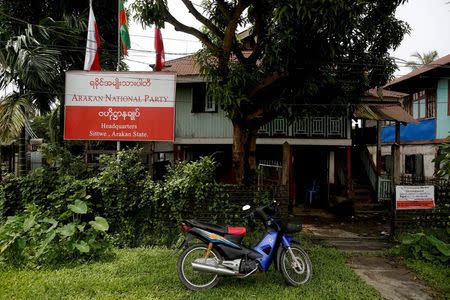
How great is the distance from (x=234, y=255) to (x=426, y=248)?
3.93 meters

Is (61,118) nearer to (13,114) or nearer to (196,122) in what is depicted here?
(13,114)

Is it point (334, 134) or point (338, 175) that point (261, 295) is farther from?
point (338, 175)

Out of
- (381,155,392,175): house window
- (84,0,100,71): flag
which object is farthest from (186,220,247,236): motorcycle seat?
(381,155,392,175): house window

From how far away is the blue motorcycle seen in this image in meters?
4.89

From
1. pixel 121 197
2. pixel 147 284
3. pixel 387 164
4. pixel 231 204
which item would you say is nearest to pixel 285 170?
pixel 231 204

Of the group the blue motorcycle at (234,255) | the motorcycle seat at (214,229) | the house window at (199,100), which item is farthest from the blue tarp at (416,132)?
the motorcycle seat at (214,229)

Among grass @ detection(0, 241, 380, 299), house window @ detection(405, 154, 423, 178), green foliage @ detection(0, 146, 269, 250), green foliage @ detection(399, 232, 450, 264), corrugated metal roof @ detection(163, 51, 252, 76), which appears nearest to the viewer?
grass @ detection(0, 241, 380, 299)

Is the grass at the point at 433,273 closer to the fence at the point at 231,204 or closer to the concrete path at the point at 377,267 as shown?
the concrete path at the point at 377,267

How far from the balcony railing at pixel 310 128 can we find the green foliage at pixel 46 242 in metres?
8.73

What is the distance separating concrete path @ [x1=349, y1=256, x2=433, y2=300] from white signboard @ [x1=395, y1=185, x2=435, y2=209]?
4.37ft

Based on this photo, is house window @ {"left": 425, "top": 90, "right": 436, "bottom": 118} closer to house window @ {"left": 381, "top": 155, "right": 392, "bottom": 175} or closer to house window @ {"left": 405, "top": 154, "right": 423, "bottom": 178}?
house window @ {"left": 405, "top": 154, "right": 423, "bottom": 178}

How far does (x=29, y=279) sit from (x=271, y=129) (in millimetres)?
10072

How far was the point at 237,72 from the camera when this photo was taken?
→ 779 centimetres

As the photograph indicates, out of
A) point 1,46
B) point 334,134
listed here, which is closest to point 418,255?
point 334,134
